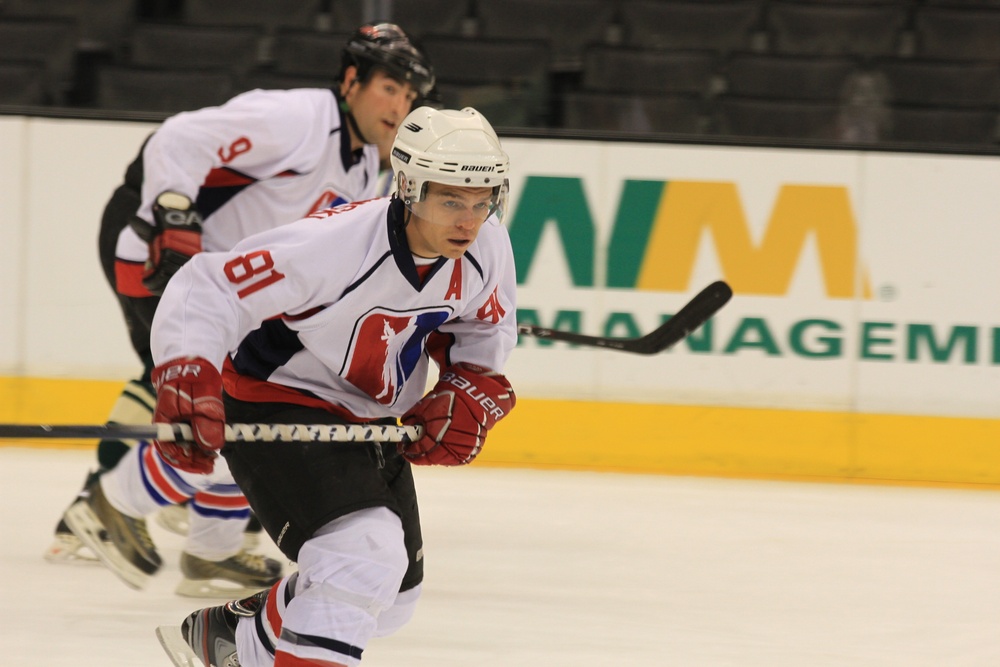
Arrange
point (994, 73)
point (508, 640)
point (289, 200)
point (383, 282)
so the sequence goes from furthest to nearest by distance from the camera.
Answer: point (994, 73) < point (289, 200) < point (508, 640) < point (383, 282)

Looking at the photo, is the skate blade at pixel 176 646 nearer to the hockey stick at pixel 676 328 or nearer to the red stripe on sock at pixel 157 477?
the red stripe on sock at pixel 157 477

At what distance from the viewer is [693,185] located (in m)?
4.27

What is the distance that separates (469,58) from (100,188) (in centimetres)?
151

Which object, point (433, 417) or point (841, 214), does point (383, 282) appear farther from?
point (841, 214)

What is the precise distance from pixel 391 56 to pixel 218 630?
1.42 m

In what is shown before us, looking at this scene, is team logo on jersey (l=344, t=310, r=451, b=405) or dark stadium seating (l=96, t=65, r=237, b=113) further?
dark stadium seating (l=96, t=65, r=237, b=113)

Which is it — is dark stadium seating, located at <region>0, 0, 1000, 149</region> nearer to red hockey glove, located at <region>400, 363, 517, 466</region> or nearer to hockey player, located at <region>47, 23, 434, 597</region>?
hockey player, located at <region>47, 23, 434, 597</region>

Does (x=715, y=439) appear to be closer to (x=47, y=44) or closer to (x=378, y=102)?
(x=378, y=102)

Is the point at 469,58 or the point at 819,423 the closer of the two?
the point at 819,423

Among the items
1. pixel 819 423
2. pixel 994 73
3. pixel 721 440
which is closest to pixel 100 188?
pixel 721 440

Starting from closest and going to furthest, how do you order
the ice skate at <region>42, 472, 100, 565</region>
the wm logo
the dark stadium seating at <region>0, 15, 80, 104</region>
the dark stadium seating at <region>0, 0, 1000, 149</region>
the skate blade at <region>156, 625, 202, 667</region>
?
the skate blade at <region>156, 625, 202, 667</region> < the ice skate at <region>42, 472, 100, 565</region> < the wm logo < the dark stadium seating at <region>0, 0, 1000, 149</region> < the dark stadium seating at <region>0, 15, 80, 104</region>

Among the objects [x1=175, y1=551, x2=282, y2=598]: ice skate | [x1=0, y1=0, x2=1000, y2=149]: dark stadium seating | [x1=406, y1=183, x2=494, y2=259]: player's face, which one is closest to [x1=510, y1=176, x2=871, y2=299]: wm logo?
[x1=0, y1=0, x2=1000, y2=149]: dark stadium seating

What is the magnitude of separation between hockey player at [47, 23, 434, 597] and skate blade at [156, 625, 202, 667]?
0.65m

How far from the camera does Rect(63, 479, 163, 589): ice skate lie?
297 cm
